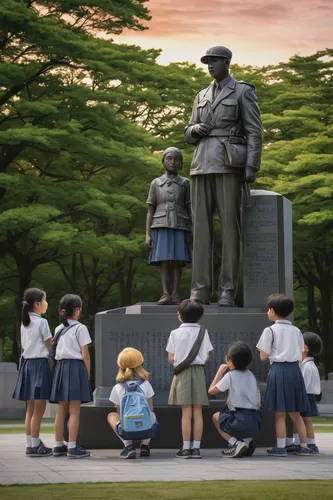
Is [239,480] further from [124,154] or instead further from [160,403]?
[124,154]

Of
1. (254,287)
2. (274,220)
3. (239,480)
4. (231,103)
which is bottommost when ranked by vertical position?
(239,480)

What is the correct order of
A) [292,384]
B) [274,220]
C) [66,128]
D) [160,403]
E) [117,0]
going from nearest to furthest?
[292,384]
[160,403]
[274,220]
[66,128]
[117,0]

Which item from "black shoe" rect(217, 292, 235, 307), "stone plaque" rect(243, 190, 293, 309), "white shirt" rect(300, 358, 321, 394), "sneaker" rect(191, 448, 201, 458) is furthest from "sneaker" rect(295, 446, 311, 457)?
"stone plaque" rect(243, 190, 293, 309)

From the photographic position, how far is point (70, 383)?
11.1 m

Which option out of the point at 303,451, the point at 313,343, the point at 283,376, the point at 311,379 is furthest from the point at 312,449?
the point at 313,343

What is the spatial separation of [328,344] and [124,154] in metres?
9.25

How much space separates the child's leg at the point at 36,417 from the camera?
1122 cm

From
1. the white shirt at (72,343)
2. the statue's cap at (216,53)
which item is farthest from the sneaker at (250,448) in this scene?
the statue's cap at (216,53)

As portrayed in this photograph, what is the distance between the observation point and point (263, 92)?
3397 centimetres

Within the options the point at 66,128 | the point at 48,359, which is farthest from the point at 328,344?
the point at 48,359

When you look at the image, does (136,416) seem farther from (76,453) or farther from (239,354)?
(239,354)

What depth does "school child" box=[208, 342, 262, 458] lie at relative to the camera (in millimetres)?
10922

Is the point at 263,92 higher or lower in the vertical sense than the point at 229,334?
higher

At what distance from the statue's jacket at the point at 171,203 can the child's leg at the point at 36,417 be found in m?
2.71
